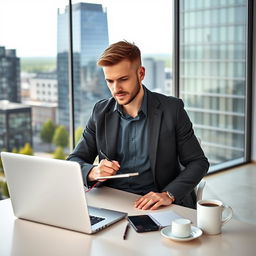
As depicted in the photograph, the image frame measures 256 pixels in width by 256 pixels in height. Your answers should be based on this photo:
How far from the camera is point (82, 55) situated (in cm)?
363

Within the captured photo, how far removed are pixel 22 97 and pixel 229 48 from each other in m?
2.46

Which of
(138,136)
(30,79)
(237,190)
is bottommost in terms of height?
(237,190)

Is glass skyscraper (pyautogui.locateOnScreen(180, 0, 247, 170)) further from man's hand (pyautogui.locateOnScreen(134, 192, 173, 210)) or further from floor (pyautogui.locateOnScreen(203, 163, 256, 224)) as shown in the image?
man's hand (pyautogui.locateOnScreen(134, 192, 173, 210))

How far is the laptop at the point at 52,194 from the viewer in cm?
155

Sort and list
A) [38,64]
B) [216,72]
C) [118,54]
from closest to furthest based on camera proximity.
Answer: [118,54] < [38,64] < [216,72]

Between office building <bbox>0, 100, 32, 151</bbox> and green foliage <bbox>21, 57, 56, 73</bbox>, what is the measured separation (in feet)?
0.90

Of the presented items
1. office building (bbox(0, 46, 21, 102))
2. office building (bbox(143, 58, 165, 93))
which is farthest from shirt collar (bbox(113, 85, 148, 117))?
office building (bbox(143, 58, 165, 93))

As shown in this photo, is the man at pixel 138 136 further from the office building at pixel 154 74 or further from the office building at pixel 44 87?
the office building at pixel 154 74

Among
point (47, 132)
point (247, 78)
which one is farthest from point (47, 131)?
point (247, 78)

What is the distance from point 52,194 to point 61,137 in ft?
6.89

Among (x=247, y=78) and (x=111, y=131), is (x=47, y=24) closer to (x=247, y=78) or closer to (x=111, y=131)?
(x=111, y=131)

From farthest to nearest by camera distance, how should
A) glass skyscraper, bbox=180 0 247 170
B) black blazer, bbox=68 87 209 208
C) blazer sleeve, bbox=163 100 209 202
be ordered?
glass skyscraper, bbox=180 0 247 170, black blazer, bbox=68 87 209 208, blazer sleeve, bbox=163 100 209 202

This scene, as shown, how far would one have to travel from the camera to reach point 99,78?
379 centimetres

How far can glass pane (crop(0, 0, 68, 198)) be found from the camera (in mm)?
3369
